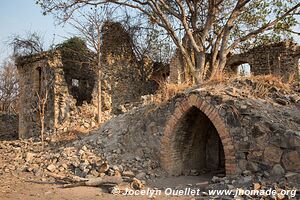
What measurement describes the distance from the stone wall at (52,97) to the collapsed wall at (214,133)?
440cm

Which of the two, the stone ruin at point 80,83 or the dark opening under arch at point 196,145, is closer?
the dark opening under arch at point 196,145

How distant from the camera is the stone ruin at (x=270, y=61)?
15.0 meters

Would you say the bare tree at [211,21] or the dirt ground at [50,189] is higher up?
the bare tree at [211,21]

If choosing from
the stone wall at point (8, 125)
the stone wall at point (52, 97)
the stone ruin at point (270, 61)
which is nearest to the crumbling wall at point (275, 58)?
the stone ruin at point (270, 61)

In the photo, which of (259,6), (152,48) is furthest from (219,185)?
(152,48)

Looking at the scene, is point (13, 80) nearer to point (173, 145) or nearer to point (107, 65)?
point (107, 65)

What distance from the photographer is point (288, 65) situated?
15.2 m

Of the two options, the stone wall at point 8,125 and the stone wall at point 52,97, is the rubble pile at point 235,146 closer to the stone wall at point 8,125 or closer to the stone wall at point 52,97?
the stone wall at point 52,97

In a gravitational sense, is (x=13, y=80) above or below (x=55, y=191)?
above

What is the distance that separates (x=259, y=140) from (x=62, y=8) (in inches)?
357

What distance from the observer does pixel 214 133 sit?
8.62 m

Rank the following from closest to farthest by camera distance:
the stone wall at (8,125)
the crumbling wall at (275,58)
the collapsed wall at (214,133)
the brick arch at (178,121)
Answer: the collapsed wall at (214,133), the brick arch at (178,121), the crumbling wall at (275,58), the stone wall at (8,125)

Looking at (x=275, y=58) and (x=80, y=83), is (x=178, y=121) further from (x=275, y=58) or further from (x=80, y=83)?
(x=275, y=58)

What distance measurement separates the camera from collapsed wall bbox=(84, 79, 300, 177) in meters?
6.04
